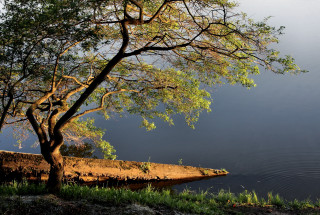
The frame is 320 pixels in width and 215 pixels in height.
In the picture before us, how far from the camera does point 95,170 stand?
471 inches

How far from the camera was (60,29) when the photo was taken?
604 centimetres

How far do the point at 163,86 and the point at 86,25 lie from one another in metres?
3.98

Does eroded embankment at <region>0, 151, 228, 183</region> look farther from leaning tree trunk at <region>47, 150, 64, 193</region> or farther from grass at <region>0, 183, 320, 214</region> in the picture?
leaning tree trunk at <region>47, 150, 64, 193</region>

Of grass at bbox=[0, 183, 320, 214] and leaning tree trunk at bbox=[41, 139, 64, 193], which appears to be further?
leaning tree trunk at bbox=[41, 139, 64, 193]

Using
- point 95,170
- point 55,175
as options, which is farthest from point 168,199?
point 95,170

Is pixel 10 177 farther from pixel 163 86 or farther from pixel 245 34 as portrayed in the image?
pixel 245 34

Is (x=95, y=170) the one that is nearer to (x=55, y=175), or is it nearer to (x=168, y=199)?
(x=55, y=175)

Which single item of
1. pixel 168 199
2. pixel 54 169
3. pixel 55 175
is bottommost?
pixel 168 199

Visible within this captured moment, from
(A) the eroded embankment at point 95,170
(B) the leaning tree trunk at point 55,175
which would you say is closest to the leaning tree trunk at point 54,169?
(B) the leaning tree trunk at point 55,175

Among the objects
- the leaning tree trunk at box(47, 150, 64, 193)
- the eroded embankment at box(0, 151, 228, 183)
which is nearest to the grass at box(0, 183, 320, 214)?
the leaning tree trunk at box(47, 150, 64, 193)

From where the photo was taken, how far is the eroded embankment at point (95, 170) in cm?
1041

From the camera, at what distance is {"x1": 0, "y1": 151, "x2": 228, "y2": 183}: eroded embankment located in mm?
10414

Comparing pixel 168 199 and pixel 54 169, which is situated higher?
pixel 54 169

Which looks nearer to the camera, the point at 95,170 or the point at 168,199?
the point at 168,199
